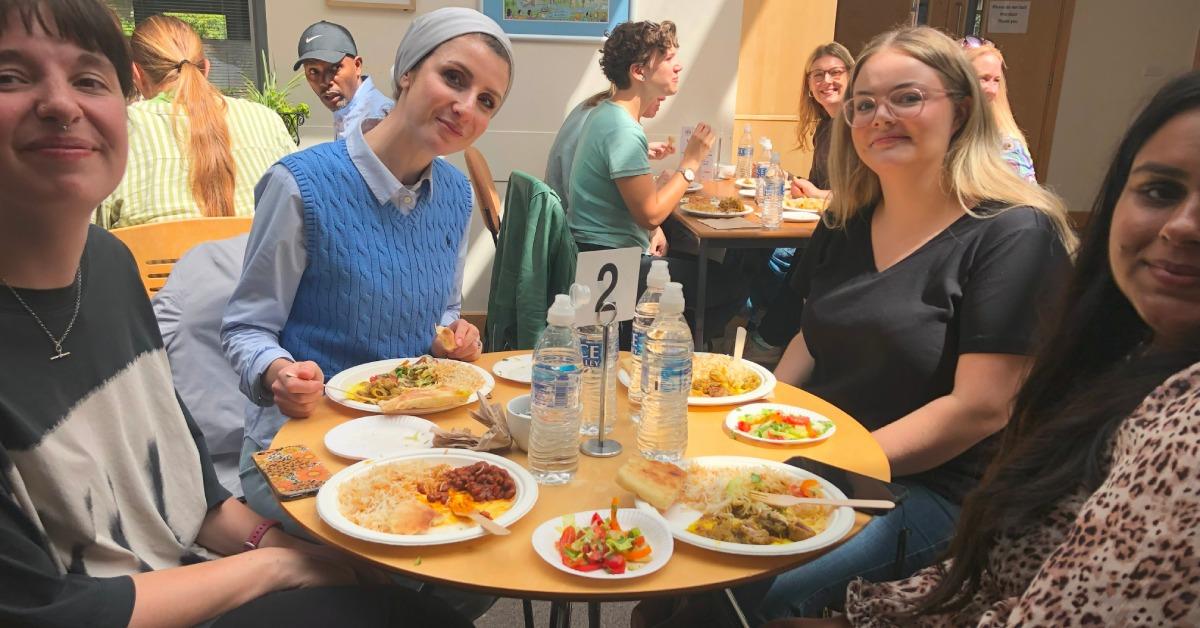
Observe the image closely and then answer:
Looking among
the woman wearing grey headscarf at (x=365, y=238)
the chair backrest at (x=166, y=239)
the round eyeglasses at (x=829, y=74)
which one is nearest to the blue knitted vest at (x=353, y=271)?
the woman wearing grey headscarf at (x=365, y=238)

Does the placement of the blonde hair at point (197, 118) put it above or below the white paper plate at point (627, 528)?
above

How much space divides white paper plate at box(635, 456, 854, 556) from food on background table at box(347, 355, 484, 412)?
51cm

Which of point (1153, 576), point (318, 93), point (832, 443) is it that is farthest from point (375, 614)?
point (318, 93)

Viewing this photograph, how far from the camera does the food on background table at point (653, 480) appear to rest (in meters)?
1.24

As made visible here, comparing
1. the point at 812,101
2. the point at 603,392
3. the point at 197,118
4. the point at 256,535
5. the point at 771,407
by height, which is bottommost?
the point at 256,535

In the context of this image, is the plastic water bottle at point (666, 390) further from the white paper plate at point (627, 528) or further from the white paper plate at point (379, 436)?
the white paper plate at point (379, 436)

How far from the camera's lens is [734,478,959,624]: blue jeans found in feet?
5.12

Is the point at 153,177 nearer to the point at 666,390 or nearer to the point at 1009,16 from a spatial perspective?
the point at 666,390

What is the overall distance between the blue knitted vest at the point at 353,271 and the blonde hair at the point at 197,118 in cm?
139

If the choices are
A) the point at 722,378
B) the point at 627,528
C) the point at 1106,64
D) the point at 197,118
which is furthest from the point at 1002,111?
the point at 1106,64

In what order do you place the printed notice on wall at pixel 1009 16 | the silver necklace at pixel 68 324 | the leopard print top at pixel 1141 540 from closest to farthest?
the leopard print top at pixel 1141 540, the silver necklace at pixel 68 324, the printed notice on wall at pixel 1009 16

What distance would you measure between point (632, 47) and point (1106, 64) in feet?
20.0

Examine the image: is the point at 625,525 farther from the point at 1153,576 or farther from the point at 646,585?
the point at 1153,576

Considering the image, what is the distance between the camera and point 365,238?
1.78 meters
